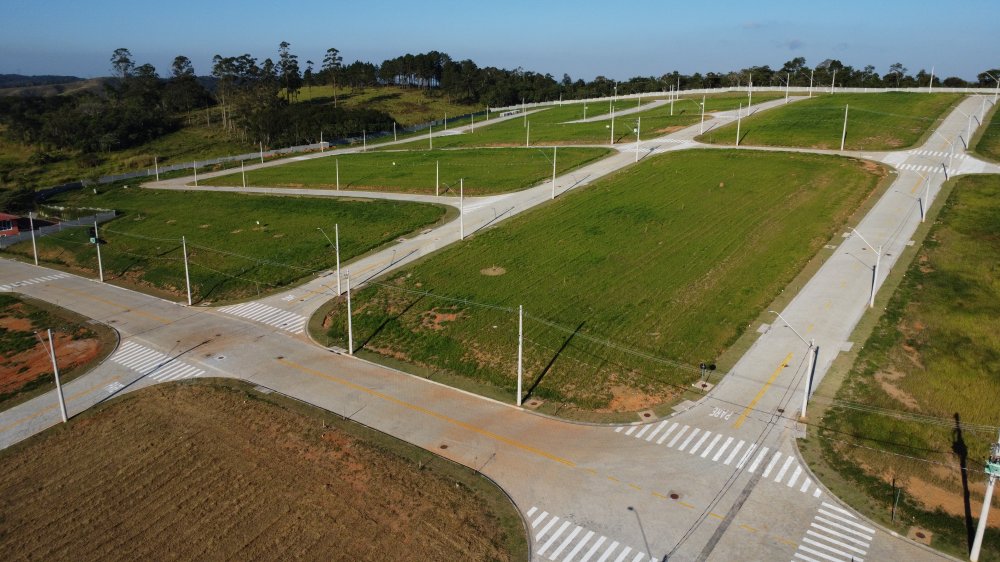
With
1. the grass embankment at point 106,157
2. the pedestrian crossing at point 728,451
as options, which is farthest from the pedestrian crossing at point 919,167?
the grass embankment at point 106,157

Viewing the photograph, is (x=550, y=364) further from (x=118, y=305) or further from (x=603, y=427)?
(x=118, y=305)

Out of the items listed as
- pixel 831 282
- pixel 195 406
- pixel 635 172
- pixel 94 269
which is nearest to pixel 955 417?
pixel 831 282

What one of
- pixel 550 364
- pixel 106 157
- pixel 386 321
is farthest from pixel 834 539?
pixel 106 157

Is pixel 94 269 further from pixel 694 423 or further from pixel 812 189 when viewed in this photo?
pixel 812 189

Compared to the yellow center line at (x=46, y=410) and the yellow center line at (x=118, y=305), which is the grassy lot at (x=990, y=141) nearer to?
the yellow center line at (x=118, y=305)

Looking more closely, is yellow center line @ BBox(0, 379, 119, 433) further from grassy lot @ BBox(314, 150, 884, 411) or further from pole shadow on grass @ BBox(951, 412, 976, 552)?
pole shadow on grass @ BBox(951, 412, 976, 552)

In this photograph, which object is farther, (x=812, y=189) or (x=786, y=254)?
(x=812, y=189)
